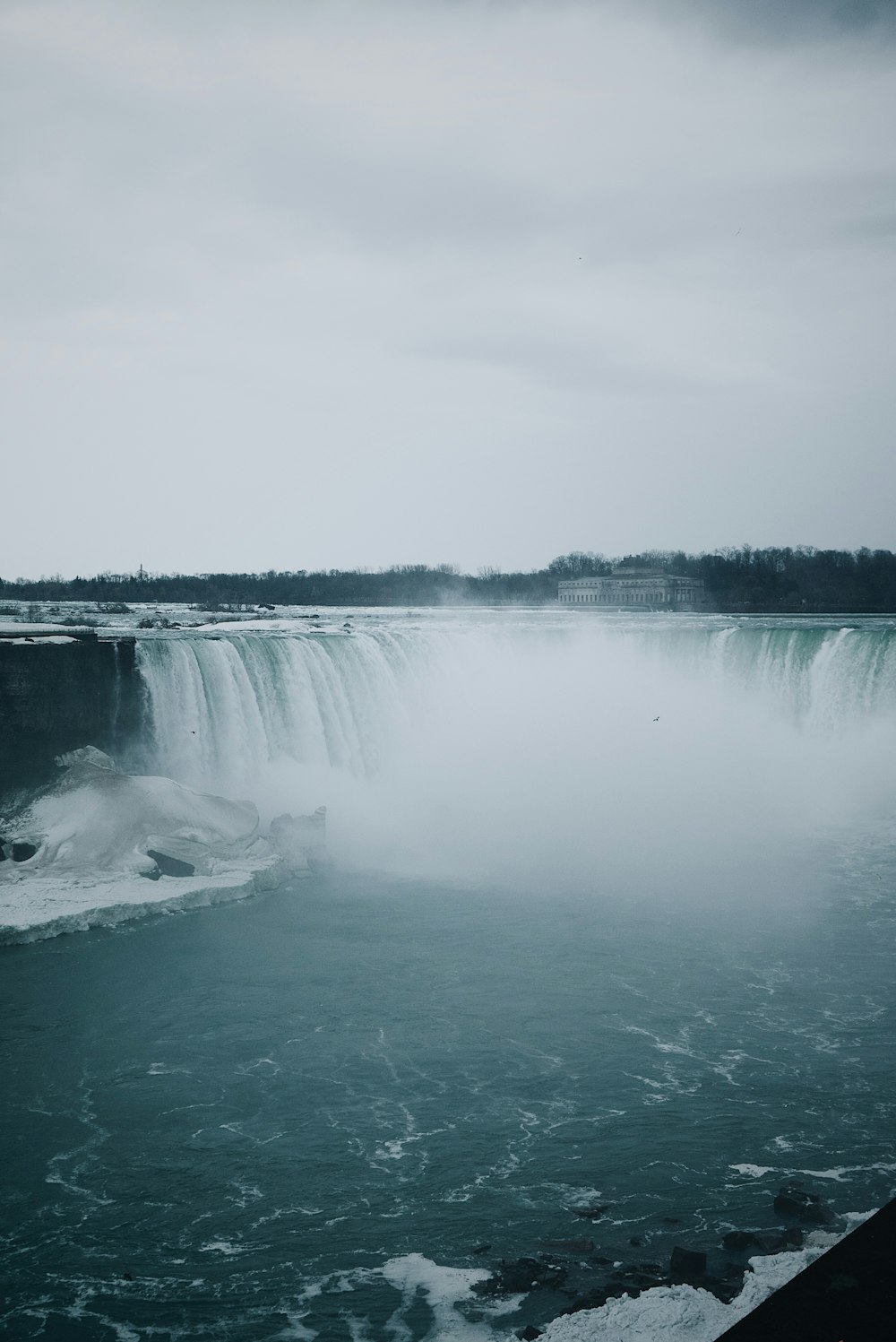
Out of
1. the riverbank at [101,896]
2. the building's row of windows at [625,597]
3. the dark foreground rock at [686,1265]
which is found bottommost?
the dark foreground rock at [686,1265]

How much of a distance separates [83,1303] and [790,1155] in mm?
6049

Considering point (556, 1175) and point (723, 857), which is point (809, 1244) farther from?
point (723, 857)

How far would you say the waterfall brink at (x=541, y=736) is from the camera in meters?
23.0

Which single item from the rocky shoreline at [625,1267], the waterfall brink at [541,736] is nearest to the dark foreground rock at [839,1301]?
the rocky shoreline at [625,1267]

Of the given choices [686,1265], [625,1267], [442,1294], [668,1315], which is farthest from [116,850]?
[668,1315]

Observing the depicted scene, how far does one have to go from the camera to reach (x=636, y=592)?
9481 cm

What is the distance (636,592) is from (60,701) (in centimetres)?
7891

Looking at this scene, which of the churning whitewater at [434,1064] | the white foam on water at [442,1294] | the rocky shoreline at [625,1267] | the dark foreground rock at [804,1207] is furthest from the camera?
the dark foreground rock at [804,1207]

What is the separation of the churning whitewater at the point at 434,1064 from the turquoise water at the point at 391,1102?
0.04 meters

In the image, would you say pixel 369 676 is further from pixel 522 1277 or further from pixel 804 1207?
pixel 522 1277

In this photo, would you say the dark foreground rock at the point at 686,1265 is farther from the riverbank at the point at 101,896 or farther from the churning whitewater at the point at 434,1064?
the riverbank at the point at 101,896

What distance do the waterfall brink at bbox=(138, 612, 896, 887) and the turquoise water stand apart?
5447mm

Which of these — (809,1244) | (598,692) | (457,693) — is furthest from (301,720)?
(809,1244)

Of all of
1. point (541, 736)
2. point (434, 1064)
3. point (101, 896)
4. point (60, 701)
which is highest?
point (60, 701)
